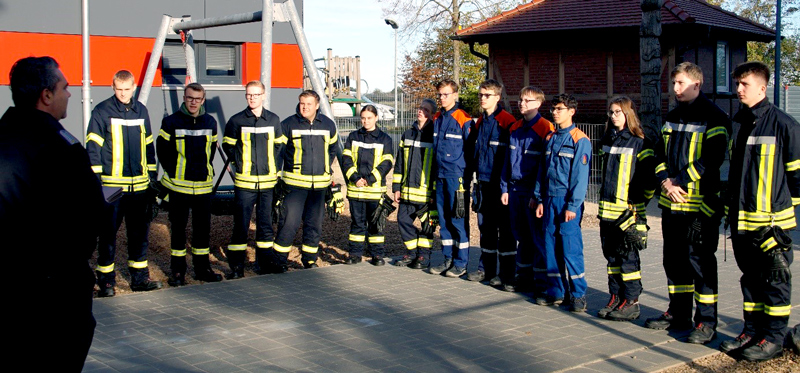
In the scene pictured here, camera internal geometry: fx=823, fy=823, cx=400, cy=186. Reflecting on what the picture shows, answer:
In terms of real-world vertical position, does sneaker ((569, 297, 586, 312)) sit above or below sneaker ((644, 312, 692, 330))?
above

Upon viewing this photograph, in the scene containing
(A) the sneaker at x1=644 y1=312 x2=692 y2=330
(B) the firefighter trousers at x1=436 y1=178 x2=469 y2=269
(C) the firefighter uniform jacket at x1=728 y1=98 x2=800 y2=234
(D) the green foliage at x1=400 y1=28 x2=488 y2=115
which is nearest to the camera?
(C) the firefighter uniform jacket at x1=728 y1=98 x2=800 y2=234

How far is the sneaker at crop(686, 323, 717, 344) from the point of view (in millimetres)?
6484

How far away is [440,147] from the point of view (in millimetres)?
9047

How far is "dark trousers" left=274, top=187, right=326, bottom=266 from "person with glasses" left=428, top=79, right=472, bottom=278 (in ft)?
4.65

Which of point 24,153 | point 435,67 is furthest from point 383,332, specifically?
point 435,67

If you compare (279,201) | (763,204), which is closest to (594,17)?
(279,201)

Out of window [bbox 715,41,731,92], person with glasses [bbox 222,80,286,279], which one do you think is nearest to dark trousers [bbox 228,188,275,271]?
person with glasses [bbox 222,80,286,279]

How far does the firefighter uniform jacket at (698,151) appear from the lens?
641 centimetres

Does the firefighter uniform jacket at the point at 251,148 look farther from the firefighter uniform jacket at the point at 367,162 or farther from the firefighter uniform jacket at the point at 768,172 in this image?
the firefighter uniform jacket at the point at 768,172

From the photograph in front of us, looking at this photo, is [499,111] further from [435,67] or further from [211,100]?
[435,67]

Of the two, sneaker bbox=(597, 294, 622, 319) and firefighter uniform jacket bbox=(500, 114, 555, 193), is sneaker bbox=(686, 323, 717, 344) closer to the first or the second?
sneaker bbox=(597, 294, 622, 319)

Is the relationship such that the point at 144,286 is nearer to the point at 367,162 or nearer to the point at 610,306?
the point at 367,162

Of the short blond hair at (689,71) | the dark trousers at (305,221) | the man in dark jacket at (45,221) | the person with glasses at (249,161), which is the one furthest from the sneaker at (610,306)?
the man in dark jacket at (45,221)

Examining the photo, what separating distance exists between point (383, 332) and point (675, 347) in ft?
7.61
